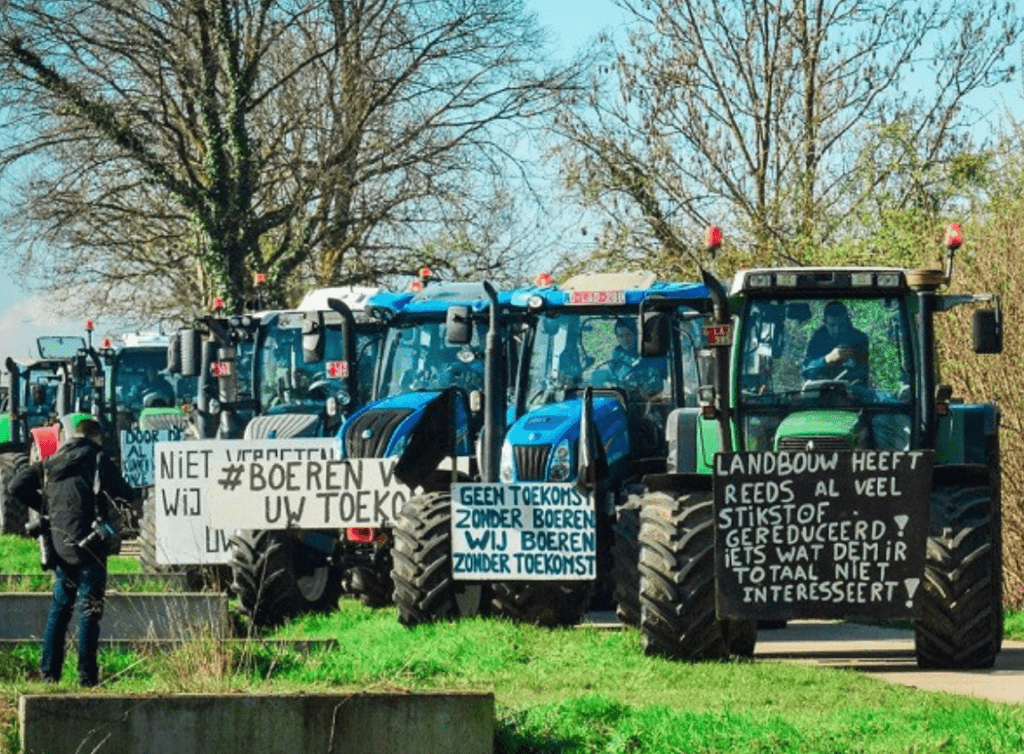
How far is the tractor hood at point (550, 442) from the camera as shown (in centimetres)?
1900

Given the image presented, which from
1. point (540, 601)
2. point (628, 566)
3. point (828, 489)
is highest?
point (828, 489)

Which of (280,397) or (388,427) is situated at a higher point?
(280,397)

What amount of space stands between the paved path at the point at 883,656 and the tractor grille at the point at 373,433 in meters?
3.27

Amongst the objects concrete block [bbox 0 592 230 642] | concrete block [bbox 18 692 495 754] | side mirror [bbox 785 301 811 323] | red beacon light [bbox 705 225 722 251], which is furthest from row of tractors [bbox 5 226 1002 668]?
concrete block [bbox 18 692 495 754]

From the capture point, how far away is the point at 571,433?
19094mm

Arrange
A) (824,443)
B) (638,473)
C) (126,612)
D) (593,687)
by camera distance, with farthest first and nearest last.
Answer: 1. (638,473)
2. (126,612)
3. (824,443)
4. (593,687)

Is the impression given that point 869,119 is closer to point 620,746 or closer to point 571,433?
point 571,433

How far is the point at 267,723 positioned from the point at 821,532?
4.83 meters

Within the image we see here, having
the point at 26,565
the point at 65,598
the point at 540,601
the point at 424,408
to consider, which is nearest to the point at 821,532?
the point at 540,601

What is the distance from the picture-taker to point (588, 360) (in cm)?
2028

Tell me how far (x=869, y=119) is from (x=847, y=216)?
3.25 meters

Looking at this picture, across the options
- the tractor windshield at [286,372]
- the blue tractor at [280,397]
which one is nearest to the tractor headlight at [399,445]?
the blue tractor at [280,397]

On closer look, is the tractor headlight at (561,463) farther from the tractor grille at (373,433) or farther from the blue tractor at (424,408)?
the tractor grille at (373,433)

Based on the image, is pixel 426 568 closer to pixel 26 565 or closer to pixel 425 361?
pixel 425 361
